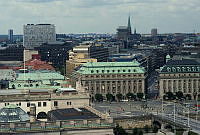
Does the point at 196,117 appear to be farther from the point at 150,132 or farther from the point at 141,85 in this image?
the point at 141,85

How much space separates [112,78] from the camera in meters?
172

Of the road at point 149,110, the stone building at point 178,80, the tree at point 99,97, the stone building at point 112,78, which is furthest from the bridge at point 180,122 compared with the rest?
the stone building at point 178,80

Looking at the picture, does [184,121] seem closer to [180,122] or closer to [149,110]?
[180,122]

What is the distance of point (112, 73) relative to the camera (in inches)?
6772

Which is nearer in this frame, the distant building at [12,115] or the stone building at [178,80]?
the distant building at [12,115]

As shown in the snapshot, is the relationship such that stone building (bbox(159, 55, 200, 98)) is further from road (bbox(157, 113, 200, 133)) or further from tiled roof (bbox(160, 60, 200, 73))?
road (bbox(157, 113, 200, 133))

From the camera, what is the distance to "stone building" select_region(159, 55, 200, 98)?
173 m

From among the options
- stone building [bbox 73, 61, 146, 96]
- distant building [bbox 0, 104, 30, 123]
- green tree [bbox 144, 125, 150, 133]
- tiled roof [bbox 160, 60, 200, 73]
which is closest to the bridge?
green tree [bbox 144, 125, 150, 133]

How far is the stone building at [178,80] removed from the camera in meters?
173

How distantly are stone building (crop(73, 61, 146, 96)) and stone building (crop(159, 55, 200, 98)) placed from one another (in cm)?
600

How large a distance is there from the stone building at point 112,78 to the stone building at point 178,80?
6004 millimetres

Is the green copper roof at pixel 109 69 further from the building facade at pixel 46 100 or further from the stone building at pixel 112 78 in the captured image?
the building facade at pixel 46 100

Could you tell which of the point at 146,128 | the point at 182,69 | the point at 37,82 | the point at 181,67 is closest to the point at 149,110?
the point at 37,82

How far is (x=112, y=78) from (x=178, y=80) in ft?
66.2
